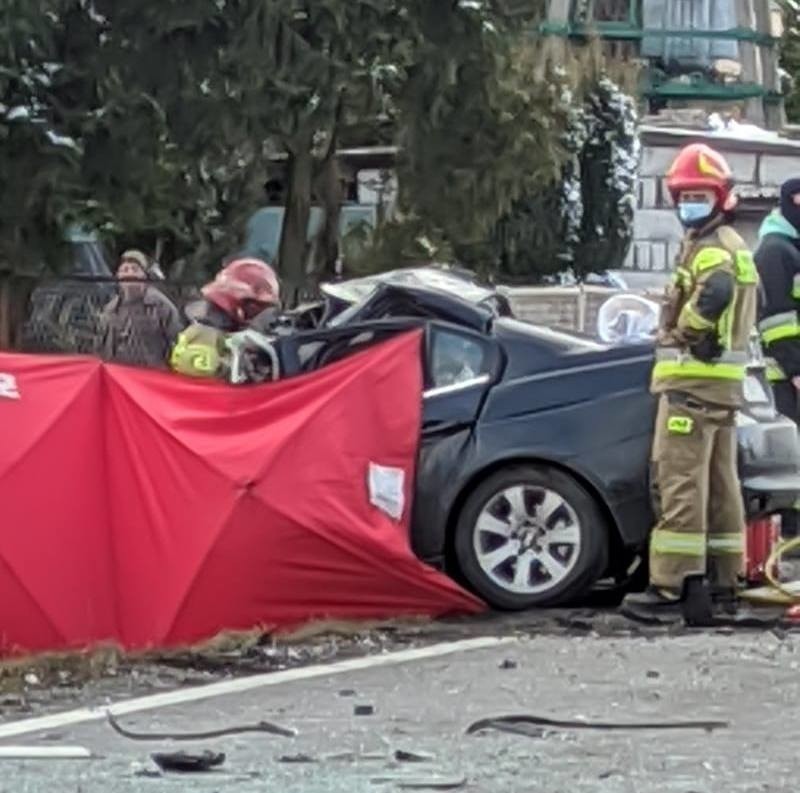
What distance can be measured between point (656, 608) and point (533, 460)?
936mm

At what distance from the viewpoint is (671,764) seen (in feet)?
27.6

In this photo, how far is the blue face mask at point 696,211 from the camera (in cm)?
1227

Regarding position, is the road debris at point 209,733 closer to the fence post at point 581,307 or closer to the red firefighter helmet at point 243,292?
the red firefighter helmet at point 243,292

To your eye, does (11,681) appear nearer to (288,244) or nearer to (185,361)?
(185,361)

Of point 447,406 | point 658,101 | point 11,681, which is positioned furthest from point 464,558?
point 658,101

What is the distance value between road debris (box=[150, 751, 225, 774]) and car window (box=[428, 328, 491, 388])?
15.0 ft

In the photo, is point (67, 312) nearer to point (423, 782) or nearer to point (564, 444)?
point (564, 444)

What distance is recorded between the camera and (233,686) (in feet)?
33.4

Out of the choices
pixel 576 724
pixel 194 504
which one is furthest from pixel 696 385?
pixel 576 724

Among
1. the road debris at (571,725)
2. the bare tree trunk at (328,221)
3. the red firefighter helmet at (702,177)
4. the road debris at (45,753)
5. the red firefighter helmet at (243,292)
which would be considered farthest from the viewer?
the bare tree trunk at (328,221)

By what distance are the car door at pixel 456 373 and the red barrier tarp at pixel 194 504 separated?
1.43 feet

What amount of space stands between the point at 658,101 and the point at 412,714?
32923 mm

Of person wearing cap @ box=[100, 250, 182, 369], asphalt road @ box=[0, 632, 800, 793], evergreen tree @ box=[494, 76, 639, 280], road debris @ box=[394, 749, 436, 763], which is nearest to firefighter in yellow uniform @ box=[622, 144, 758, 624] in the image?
asphalt road @ box=[0, 632, 800, 793]

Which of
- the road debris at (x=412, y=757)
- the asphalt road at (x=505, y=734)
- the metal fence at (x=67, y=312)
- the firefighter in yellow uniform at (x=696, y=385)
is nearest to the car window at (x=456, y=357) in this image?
the firefighter in yellow uniform at (x=696, y=385)
